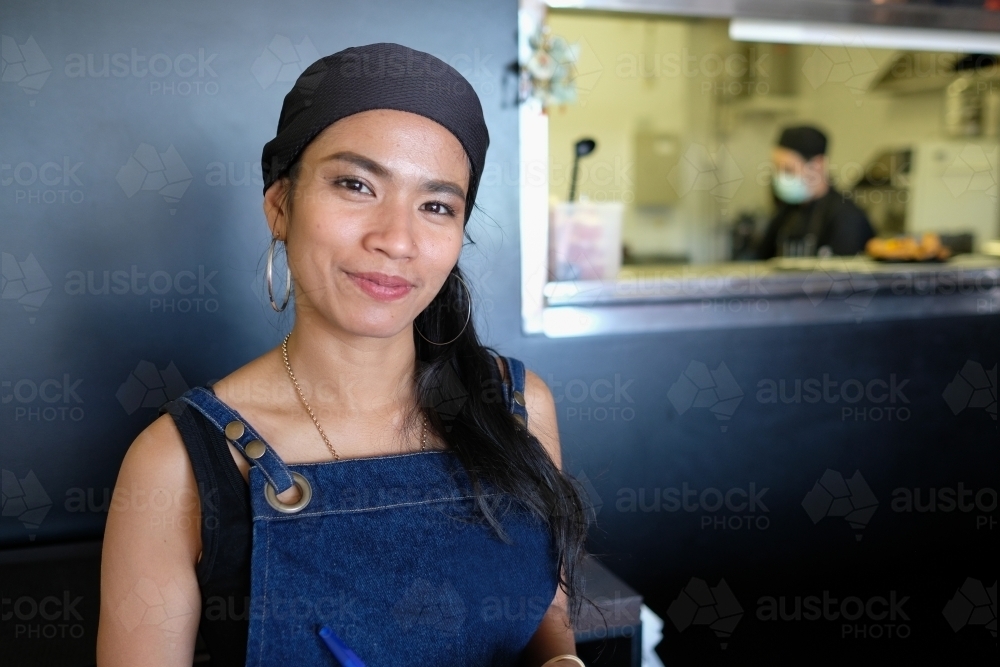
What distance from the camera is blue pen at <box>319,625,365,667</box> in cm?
102

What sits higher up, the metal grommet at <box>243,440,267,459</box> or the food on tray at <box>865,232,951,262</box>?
the food on tray at <box>865,232,951,262</box>

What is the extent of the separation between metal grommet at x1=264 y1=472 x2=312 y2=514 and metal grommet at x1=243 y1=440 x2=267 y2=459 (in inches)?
1.5

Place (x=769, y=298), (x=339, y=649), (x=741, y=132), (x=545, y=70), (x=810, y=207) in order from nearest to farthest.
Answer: (x=339, y=649) → (x=545, y=70) → (x=769, y=298) → (x=810, y=207) → (x=741, y=132)

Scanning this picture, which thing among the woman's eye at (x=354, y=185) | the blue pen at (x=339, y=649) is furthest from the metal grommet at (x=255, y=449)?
the woman's eye at (x=354, y=185)

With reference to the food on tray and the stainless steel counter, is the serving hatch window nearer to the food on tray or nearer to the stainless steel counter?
the food on tray

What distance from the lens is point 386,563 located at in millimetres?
1112

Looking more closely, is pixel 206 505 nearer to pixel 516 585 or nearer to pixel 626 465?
pixel 516 585

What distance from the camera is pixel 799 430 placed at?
2.41 metres

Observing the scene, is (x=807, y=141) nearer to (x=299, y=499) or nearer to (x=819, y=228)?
(x=819, y=228)

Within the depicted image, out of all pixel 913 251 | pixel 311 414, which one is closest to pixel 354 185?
pixel 311 414

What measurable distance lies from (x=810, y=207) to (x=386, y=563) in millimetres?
3729

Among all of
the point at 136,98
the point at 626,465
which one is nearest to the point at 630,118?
the point at 626,465

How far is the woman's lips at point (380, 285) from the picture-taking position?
1086 millimetres

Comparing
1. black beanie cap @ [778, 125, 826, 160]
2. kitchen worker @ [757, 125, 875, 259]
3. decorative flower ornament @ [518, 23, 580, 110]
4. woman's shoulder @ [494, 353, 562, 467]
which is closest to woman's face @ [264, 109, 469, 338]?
woman's shoulder @ [494, 353, 562, 467]
